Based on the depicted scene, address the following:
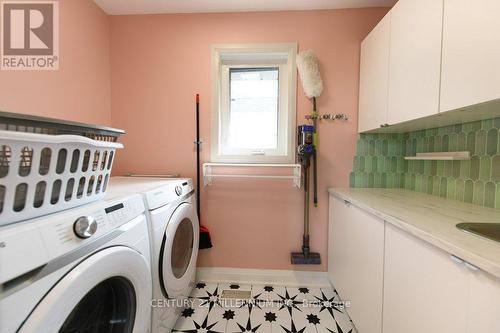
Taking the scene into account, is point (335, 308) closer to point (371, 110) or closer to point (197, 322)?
point (197, 322)

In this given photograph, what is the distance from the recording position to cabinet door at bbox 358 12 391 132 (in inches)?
50.5

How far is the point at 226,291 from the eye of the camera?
1601mm

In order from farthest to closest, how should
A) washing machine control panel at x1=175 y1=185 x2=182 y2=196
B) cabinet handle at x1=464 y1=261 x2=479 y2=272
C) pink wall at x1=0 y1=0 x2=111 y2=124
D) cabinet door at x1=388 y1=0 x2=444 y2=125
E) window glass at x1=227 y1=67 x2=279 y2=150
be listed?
1. window glass at x1=227 y1=67 x2=279 y2=150
2. washing machine control panel at x1=175 y1=185 x2=182 y2=196
3. pink wall at x1=0 y1=0 x2=111 y2=124
4. cabinet door at x1=388 y1=0 x2=444 y2=125
5. cabinet handle at x1=464 y1=261 x2=479 y2=272

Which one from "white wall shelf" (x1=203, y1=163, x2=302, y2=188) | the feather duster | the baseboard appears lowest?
the baseboard

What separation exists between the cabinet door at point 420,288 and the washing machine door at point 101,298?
0.96m

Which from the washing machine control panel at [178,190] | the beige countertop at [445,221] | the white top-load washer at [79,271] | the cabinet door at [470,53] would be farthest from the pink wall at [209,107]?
the white top-load washer at [79,271]

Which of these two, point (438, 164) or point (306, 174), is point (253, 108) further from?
point (438, 164)

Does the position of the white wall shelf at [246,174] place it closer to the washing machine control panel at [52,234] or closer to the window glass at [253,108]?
the window glass at [253,108]

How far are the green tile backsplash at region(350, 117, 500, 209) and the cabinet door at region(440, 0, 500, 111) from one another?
1.48 ft

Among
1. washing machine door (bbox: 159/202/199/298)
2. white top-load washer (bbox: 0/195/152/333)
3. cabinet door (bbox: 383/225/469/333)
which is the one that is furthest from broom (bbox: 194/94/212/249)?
cabinet door (bbox: 383/225/469/333)

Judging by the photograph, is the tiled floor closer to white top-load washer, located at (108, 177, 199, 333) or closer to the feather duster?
white top-load washer, located at (108, 177, 199, 333)

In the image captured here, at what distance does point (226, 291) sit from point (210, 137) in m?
1.19

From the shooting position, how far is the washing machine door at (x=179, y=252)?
40.2 inches

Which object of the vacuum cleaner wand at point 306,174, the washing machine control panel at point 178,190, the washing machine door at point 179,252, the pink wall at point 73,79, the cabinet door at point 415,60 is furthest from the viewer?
the vacuum cleaner wand at point 306,174
